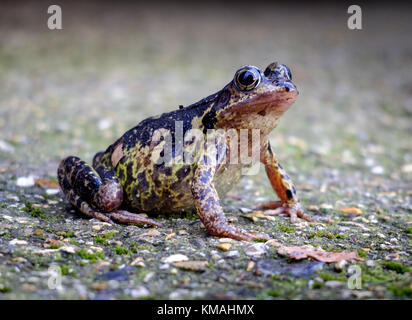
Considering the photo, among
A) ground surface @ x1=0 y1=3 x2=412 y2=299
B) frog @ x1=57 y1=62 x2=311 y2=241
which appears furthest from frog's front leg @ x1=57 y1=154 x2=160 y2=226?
ground surface @ x1=0 y1=3 x2=412 y2=299

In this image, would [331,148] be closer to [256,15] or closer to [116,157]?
[116,157]

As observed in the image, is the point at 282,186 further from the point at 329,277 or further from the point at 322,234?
the point at 329,277

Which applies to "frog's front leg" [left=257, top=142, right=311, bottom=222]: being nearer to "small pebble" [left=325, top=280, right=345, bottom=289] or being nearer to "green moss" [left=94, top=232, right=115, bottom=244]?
"small pebble" [left=325, top=280, right=345, bottom=289]

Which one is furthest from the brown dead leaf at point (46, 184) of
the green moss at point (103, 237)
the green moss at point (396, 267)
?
the green moss at point (396, 267)

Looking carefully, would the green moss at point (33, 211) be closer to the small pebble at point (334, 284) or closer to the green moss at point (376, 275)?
the small pebble at point (334, 284)

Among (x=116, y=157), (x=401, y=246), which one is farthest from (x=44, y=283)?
(x=401, y=246)
